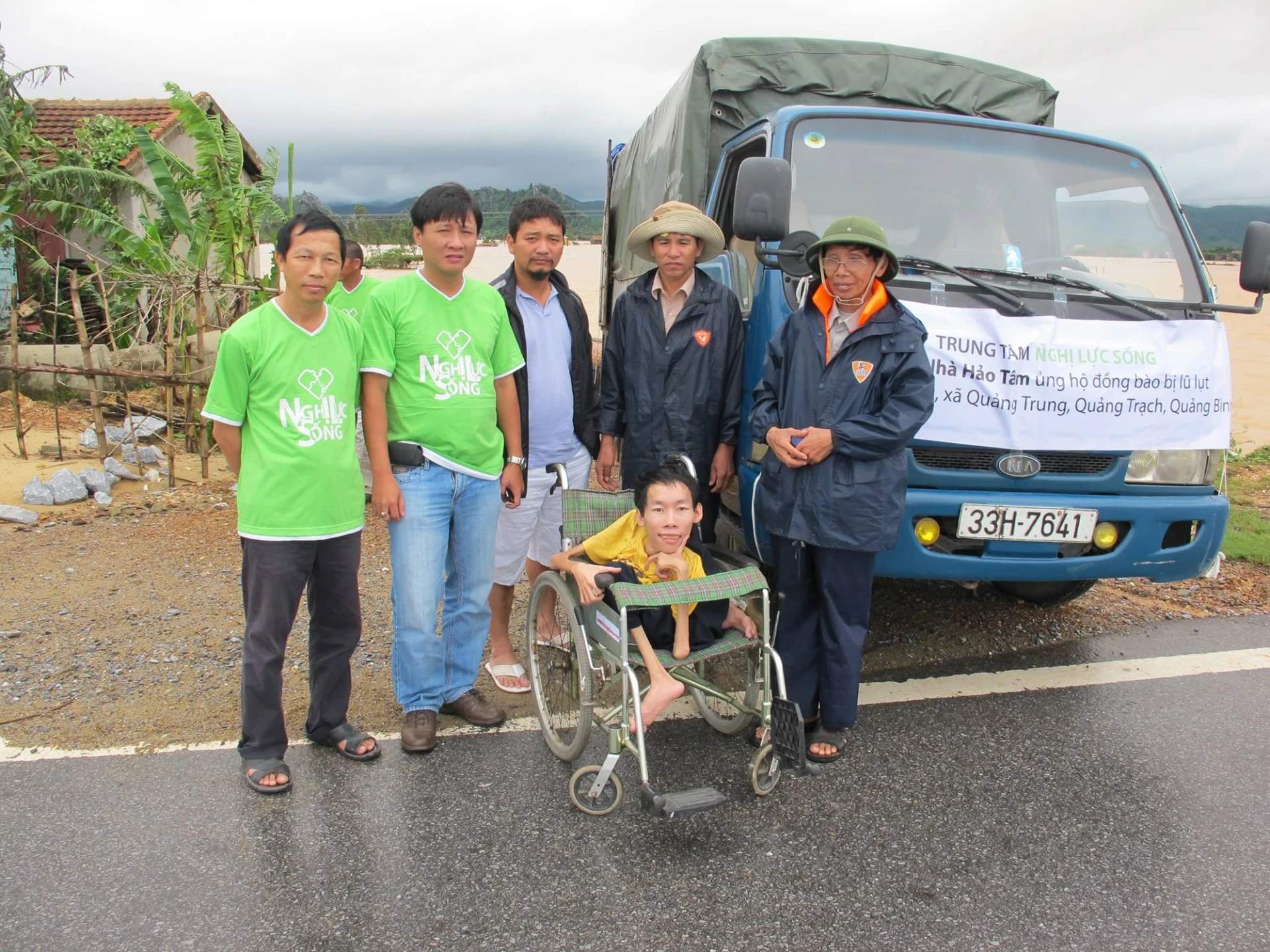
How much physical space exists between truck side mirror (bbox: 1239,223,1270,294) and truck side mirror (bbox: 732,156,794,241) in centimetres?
211

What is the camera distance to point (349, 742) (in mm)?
3391

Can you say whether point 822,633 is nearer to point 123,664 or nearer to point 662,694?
point 662,694

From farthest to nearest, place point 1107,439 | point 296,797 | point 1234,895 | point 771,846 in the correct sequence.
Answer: point 1107,439, point 296,797, point 771,846, point 1234,895

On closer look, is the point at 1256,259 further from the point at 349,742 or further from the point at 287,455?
the point at 349,742

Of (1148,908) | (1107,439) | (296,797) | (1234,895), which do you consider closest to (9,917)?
(296,797)

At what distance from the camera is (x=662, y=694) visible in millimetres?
2980

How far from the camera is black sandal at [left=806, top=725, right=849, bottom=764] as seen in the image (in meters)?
3.45

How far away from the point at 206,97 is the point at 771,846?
17337 mm

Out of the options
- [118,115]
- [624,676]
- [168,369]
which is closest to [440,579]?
[624,676]

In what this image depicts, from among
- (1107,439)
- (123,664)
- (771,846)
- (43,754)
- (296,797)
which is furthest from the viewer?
(123,664)

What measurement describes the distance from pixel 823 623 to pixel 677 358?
1.21 m

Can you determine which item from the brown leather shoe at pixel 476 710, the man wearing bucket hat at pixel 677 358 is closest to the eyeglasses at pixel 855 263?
the man wearing bucket hat at pixel 677 358

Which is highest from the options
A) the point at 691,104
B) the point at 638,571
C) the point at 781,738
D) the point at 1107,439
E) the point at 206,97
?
the point at 206,97

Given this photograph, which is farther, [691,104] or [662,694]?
[691,104]
